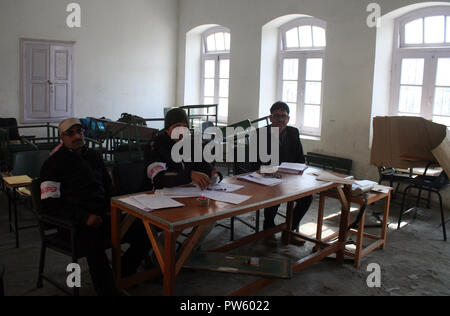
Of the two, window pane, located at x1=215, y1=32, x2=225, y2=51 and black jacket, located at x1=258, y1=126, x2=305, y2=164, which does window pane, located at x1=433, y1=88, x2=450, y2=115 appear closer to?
black jacket, located at x1=258, y1=126, x2=305, y2=164

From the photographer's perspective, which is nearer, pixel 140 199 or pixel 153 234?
pixel 153 234

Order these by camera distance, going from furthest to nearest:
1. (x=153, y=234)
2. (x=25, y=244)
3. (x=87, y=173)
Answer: (x=25, y=244) → (x=87, y=173) → (x=153, y=234)

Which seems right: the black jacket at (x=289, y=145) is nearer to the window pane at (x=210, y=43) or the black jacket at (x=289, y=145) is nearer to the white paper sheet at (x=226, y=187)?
the white paper sheet at (x=226, y=187)

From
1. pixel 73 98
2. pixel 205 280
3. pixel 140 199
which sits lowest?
pixel 205 280

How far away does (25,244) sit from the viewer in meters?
3.98

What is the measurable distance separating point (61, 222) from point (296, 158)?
237 centimetres

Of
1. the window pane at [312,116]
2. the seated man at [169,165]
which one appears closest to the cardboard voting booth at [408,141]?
the window pane at [312,116]

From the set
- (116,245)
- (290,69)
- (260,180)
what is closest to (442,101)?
(290,69)

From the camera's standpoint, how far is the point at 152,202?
2688 millimetres

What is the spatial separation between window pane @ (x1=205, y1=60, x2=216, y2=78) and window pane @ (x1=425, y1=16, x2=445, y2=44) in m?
4.51

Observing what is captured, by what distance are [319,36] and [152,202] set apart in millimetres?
5469

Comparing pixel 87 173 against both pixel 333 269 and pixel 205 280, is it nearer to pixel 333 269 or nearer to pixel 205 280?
pixel 205 280

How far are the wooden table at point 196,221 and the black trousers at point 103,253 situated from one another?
90mm

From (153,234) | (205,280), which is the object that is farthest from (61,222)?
(205,280)
